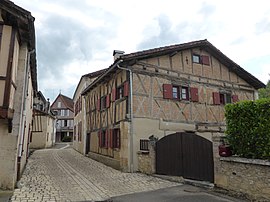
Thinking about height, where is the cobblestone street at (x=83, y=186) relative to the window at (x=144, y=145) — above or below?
below

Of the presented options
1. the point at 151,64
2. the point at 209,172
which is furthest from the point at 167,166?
the point at 151,64

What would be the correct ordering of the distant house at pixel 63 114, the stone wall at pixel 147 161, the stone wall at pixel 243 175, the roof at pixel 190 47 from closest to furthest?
the stone wall at pixel 243 175 → the stone wall at pixel 147 161 → the roof at pixel 190 47 → the distant house at pixel 63 114

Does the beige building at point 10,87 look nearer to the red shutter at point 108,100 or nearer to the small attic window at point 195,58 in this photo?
the red shutter at point 108,100

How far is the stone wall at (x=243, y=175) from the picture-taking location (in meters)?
5.90

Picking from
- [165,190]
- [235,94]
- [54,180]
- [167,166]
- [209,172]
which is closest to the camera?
[165,190]

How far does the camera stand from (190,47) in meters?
14.2

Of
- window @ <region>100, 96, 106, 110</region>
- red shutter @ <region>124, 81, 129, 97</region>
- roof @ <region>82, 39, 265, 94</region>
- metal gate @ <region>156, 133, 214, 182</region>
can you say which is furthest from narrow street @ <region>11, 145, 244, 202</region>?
window @ <region>100, 96, 106, 110</region>

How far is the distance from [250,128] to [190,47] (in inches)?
333

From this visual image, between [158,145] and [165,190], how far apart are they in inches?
115

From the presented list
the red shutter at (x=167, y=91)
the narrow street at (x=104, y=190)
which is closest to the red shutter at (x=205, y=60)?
the red shutter at (x=167, y=91)

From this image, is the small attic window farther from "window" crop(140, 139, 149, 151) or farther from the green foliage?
the green foliage

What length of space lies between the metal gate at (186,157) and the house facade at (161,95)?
3.22 feet

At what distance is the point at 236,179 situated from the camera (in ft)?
22.2

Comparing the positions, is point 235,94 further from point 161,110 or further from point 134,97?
point 134,97
